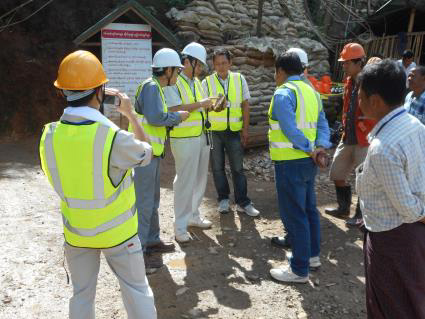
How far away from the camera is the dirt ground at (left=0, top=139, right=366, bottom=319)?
3.25 metres

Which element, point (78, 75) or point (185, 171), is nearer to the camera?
point (78, 75)

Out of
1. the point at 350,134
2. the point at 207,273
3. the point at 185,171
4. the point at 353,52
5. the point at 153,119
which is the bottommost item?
the point at 207,273

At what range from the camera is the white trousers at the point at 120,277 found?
2.37 m

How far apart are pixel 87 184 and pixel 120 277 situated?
62 cm

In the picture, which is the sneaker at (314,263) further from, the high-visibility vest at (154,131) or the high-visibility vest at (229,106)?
the high-visibility vest at (229,106)

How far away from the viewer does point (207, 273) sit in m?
3.82

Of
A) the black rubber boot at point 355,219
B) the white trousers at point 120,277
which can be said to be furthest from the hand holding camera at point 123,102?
the black rubber boot at point 355,219

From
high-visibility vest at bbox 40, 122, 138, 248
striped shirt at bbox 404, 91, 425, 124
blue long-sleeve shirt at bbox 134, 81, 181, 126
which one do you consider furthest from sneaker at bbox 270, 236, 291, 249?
high-visibility vest at bbox 40, 122, 138, 248

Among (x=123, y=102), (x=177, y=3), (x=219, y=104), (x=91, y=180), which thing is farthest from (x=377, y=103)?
(x=177, y=3)

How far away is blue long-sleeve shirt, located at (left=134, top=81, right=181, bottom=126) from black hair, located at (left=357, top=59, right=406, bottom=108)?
193 cm

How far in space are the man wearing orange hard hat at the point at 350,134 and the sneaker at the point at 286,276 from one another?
1366 millimetres

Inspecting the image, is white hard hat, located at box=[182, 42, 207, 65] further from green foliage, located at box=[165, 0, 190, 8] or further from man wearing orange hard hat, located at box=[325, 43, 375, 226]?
green foliage, located at box=[165, 0, 190, 8]

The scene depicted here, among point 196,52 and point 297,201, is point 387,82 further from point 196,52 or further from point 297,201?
point 196,52

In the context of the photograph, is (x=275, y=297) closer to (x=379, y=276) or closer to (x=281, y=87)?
(x=379, y=276)
